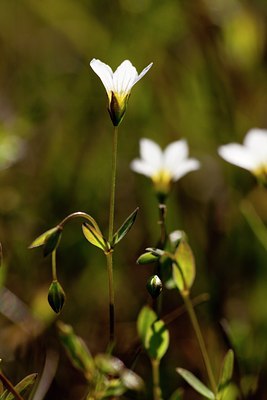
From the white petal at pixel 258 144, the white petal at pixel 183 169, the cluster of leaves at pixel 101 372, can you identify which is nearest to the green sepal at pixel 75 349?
the cluster of leaves at pixel 101 372

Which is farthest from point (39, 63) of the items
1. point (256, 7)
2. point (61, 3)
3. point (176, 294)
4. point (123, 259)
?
point (176, 294)

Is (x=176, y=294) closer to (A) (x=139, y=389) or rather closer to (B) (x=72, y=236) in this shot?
(B) (x=72, y=236)

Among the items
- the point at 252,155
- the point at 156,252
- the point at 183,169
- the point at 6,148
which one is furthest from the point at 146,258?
the point at 6,148

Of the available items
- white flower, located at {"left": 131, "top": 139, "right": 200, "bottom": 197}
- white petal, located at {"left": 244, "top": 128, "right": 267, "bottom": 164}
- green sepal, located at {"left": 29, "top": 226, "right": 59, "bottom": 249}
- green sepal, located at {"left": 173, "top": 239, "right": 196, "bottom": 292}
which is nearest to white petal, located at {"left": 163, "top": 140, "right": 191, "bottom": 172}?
white flower, located at {"left": 131, "top": 139, "right": 200, "bottom": 197}

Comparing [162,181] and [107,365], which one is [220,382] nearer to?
[107,365]

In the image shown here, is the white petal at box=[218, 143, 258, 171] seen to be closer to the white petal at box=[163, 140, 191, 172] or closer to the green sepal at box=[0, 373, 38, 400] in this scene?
the white petal at box=[163, 140, 191, 172]
